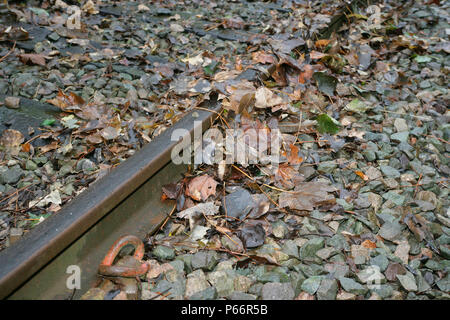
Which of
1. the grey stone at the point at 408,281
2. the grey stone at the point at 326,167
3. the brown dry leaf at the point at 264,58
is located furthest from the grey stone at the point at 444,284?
the brown dry leaf at the point at 264,58

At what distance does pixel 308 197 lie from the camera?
2229mm

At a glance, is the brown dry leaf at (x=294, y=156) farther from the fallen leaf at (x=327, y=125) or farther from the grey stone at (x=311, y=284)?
the grey stone at (x=311, y=284)

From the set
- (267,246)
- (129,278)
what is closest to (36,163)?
(129,278)

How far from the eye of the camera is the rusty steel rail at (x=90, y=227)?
1561 mm

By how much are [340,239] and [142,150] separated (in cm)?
121

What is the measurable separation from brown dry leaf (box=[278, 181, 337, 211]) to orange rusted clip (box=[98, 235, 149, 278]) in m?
0.85

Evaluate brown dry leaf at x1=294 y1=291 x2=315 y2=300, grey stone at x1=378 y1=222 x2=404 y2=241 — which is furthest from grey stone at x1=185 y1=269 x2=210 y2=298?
grey stone at x1=378 y1=222 x2=404 y2=241

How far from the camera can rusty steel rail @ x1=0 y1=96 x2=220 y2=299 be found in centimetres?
156

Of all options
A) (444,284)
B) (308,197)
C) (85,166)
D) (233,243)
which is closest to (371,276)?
(444,284)

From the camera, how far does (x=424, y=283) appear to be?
1797 mm
